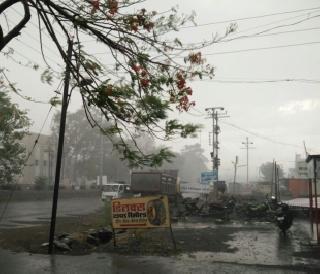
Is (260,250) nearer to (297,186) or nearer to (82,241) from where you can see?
(82,241)

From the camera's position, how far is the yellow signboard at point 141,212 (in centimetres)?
1428

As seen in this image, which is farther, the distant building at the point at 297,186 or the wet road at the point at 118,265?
the distant building at the point at 297,186

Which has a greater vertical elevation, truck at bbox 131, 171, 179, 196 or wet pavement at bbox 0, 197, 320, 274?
truck at bbox 131, 171, 179, 196

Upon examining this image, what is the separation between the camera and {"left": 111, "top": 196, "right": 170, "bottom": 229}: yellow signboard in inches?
562

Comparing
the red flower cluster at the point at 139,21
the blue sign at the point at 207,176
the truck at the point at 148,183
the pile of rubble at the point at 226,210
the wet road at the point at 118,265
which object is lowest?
the wet road at the point at 118,265

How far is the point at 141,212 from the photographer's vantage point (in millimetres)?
14469

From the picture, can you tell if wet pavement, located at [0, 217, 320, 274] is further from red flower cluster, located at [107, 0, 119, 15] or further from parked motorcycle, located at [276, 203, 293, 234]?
red flower cluster, located at [107, 0, 119, 15]

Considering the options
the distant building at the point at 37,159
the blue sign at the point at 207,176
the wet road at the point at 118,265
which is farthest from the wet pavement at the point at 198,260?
the distant building at the point at 37,159

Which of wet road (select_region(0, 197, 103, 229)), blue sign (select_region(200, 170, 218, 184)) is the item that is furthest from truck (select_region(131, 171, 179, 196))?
blue sign (select_region(200, 170, 218, 184))

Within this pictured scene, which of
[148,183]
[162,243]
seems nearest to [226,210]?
[148,183]

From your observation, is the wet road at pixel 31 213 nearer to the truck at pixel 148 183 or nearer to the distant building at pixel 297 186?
the truck at pixel 148 183

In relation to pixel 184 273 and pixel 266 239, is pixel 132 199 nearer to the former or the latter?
pixel 184 273

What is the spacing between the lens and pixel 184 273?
36.5 ft

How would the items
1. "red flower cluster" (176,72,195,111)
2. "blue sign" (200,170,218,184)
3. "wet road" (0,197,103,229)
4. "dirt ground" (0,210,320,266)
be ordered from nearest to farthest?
1. "red flower cluster" (176,72,195,111)
2. "dirt ground" (0,210,320,266)
3. "wet road" (0,197,103,229)
4. "blue sign" (200,170,218,184)
